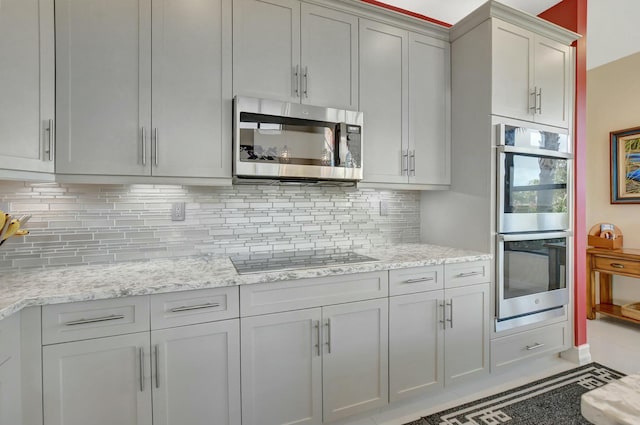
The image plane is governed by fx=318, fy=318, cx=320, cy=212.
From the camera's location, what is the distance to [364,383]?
1.80m

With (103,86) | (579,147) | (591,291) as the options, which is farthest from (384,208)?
(591,291)

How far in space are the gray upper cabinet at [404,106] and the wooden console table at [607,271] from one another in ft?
7.22

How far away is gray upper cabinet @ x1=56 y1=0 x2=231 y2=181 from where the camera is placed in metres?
1.56

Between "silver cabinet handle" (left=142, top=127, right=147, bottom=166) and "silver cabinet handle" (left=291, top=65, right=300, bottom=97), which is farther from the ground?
"silver cabinet handle" (left=291, top=65, right=300, bottom=97)

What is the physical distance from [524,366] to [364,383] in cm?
149

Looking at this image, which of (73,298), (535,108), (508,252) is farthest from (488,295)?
(73,298)

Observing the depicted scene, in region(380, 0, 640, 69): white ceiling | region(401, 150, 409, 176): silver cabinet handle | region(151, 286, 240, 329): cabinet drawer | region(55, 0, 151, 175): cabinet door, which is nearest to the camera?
region(151, 286, 240, 329): cabinet drawer

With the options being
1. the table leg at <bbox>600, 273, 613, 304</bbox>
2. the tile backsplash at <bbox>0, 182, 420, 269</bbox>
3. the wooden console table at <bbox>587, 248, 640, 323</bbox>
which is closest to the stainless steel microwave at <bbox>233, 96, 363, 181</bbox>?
the tile backsplash at <bbox>0, 182, 420, 269</bbox>

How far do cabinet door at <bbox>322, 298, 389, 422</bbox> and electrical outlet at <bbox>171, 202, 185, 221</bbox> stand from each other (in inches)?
42.4

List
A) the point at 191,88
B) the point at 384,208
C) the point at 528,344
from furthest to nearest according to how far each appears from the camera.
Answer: the point at 384,208, the point at 528,344, the point at 191,88

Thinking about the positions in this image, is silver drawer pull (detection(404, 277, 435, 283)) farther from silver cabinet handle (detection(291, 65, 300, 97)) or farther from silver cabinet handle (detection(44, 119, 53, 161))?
silver cabinet handle (detection(44, 119, 53, 161))

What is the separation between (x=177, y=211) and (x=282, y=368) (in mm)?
1137

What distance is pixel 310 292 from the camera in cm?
166

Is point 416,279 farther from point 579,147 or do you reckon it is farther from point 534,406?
point 579,147
